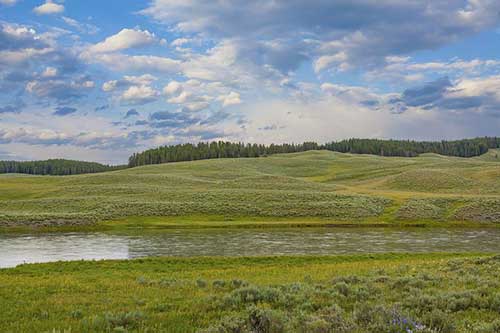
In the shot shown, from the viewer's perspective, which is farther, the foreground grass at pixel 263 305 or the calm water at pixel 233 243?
the calm water at pixel 233 243

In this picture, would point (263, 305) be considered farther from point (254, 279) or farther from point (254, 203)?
point (254, 203)

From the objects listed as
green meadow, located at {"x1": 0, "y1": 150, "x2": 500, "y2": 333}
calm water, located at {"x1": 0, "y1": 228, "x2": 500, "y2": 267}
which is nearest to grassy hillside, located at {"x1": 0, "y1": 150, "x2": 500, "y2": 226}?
green meadow, located at {"x1": 0, "y1": 150, "x2": 500, "y2": 333}

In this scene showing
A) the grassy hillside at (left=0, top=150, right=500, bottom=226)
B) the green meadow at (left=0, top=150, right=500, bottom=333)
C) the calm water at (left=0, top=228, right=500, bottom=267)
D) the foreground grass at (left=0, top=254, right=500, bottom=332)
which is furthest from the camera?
the grassy hillside at (left=0, top=150, right=500, bottom=226)

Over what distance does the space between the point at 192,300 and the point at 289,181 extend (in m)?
76.1

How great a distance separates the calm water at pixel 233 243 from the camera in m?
30.9

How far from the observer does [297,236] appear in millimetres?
40812

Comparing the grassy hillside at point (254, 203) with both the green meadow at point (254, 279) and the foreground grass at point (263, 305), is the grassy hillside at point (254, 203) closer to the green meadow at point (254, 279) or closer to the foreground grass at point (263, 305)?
the green meadow at point (254, 279)

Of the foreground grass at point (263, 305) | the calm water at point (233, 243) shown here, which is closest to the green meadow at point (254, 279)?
the foreground grass at point (263, 305)

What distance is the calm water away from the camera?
1217 inches

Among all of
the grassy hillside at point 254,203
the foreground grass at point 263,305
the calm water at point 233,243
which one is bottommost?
the calm water at point 233,243

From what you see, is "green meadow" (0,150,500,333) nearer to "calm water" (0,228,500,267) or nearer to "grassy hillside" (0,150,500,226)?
"grassy hillside" (0,150,500,226)

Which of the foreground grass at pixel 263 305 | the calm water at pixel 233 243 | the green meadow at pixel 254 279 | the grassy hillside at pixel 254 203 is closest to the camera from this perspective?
the foreground grass at pixel 263 305

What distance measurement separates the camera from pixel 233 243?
35.9 metres

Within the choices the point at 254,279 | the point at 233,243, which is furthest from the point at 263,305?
the point at 233,243
